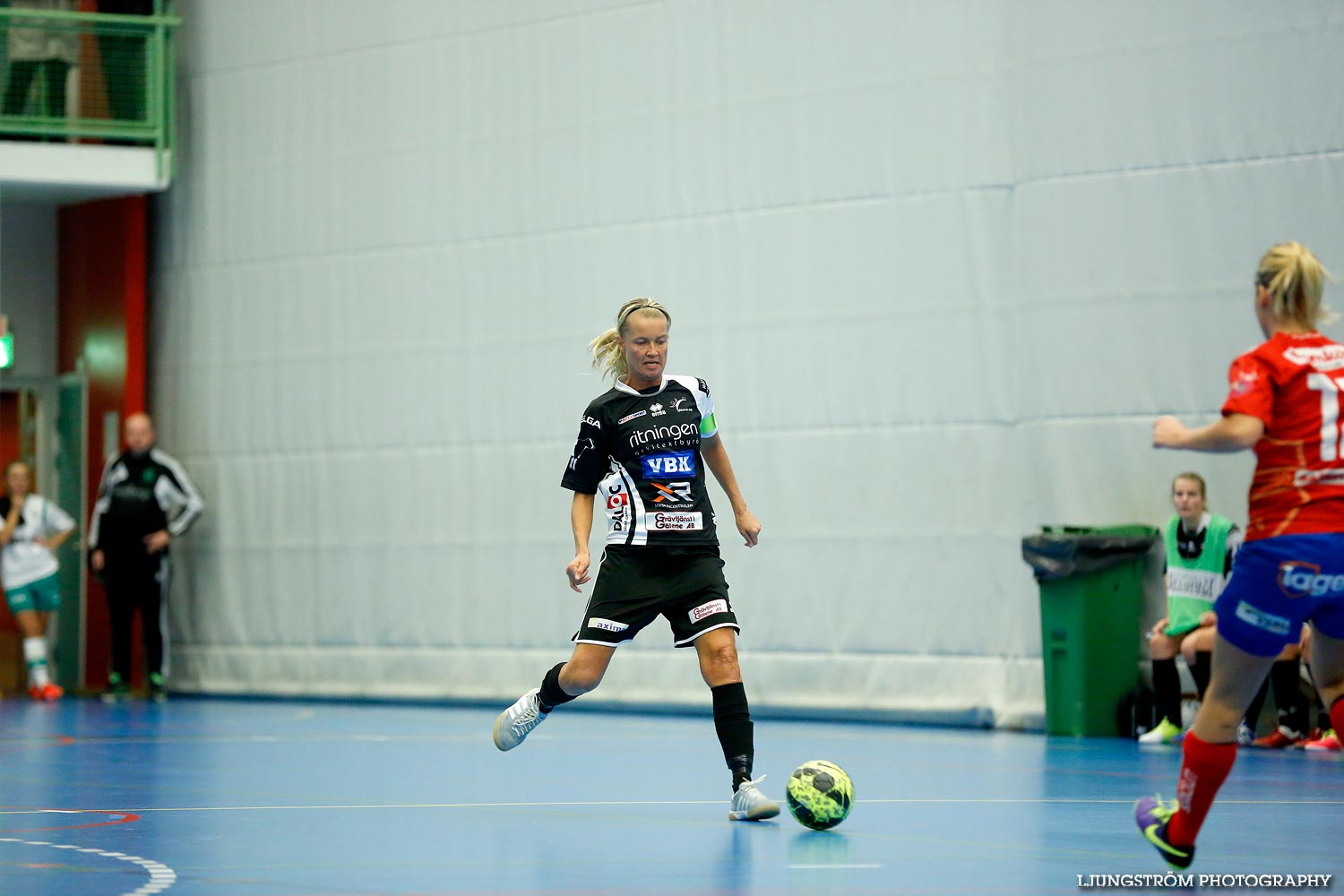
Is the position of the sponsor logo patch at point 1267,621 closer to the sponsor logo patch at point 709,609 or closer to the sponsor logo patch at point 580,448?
the sponsor logo patch at point 709,609

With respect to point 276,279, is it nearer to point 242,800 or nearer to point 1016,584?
point 1016,584

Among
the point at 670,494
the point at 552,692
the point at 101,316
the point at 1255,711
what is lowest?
the point at 1255,711

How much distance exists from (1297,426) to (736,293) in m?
9.41

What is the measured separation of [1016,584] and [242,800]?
21.3 ft

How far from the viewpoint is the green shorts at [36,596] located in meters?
17.4

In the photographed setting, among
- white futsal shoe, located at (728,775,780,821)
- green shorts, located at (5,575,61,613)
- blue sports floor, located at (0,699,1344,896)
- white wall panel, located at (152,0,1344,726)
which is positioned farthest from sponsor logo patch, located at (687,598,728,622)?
green shorts, located at (5,575,61,613)

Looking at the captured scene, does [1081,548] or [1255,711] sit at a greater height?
[1081,548]

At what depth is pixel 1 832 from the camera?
7020 millimetres

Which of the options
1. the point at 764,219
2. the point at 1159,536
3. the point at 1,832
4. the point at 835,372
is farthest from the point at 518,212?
the point at 1,832

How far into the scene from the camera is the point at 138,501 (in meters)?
17.6

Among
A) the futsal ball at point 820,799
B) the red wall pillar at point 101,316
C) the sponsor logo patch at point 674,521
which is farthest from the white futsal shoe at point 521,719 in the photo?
the red wall pillar at point 101,316

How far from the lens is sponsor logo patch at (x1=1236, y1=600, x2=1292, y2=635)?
5344mm

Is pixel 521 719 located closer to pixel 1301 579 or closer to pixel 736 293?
pixel 1301 579

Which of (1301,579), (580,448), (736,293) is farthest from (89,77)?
(1301,579)
